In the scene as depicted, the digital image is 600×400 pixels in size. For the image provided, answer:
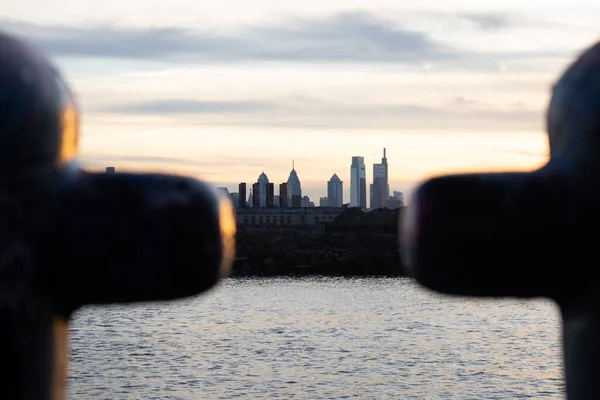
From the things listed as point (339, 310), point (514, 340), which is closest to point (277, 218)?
point (339, 310)

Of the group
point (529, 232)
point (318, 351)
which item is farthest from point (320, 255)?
point (529, 232)

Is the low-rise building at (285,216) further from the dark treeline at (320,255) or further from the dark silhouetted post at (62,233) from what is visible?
the dark silhouetted post at (62,233)


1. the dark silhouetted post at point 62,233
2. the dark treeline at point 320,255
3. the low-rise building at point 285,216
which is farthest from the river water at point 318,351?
the low-rise building at point 285,216

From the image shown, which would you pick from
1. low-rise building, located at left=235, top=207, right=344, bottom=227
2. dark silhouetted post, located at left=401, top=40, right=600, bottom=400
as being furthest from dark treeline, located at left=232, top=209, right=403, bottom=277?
dark silhouetted post, located at left=401, top=40, right=600, bottom=400

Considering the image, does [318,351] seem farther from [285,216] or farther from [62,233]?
[285,216]

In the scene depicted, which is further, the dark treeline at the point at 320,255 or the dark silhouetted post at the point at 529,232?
the dark treeline at the point at 320,255

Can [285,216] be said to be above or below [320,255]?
above

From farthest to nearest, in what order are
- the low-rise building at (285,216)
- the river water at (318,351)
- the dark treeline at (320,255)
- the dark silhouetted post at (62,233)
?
1. the low-rise building at (285,216)
2. the dark treeline at (320,255)
3. the river water at (318,351)
4. the dark silhouetted post at (62,233)
